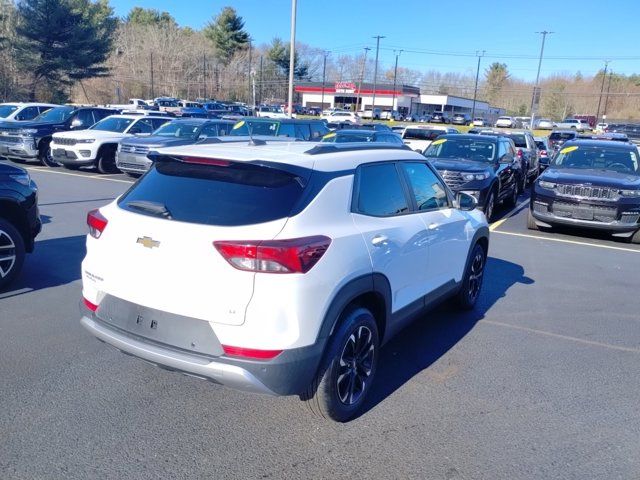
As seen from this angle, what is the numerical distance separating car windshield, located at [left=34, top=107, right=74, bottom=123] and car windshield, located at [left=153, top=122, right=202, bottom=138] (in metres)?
3.66

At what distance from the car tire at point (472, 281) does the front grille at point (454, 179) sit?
4.99 meters

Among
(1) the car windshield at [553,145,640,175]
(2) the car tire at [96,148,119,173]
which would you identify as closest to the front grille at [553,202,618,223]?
(1) the car windshield at [553,145,640,175]

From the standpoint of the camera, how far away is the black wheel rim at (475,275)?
5672 mm

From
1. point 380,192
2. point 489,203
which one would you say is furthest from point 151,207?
point 489,203

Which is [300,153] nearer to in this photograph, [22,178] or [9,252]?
[9,252]

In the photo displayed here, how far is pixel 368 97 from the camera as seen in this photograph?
90.9 metres

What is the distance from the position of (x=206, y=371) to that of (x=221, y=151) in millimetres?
1436

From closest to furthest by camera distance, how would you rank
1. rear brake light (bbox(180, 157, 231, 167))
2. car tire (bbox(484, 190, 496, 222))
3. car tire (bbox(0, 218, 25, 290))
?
1. rear brake light (bbox(180, 157, 231, 167))
2. car tire (bbox(0, 218, 25, 290))
3. car tire (bbox(484, 190, 496, 222))

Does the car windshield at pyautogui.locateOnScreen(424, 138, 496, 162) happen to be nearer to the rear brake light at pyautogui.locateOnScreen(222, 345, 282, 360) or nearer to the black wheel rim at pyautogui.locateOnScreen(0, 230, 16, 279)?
the black wheel rim at pyautogui.locateOnScreen(0, 230, 16, 279)

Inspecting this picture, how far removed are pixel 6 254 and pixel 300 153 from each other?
3645mm

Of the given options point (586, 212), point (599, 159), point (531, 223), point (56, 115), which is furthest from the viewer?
point (56, 115)

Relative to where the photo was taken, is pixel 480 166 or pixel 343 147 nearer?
pixel 343 147

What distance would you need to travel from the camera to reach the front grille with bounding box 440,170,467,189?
10695 mm

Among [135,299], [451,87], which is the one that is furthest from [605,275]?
[451,87]
